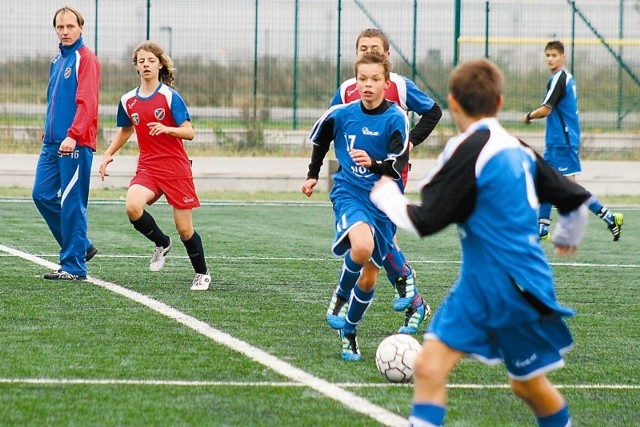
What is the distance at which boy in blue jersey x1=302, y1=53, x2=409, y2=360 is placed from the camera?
21.8 feet

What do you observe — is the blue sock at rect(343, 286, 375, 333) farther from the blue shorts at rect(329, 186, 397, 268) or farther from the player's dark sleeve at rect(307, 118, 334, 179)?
the player's dark sleeve at rect(307, 118, 334, 179)

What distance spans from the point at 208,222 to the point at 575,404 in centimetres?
915

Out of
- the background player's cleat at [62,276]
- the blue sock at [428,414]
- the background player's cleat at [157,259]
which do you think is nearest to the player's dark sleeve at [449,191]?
the blue sock at [428,414]

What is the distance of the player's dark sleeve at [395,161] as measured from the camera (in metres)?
6.71

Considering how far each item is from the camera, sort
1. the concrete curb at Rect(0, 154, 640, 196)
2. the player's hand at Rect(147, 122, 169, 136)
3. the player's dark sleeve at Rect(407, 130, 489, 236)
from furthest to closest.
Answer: the concrete curb at Rect(0, 154, 640, 196) → the player's hand at Rect(147, 122, 169, 136) → the player's dark sleeve at Rect(407, 130, 489, 236)

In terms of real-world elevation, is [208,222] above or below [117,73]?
below

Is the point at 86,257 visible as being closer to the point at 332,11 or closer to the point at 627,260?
the point at 627,260

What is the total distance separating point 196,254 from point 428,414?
16.4 feet

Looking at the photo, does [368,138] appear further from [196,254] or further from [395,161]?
[196,254]

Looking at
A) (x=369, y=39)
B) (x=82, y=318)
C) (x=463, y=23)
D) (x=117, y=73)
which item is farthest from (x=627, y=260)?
(x=117, y=73)

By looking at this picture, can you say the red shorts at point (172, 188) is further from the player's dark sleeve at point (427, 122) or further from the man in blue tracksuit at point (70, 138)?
the player's dark sleeve at point (427, 122)

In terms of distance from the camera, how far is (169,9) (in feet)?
65.0

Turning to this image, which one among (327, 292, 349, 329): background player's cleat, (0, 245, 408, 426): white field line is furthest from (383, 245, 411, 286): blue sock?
(0, 245, 408, 426): white field line

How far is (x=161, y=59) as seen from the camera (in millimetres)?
9109
